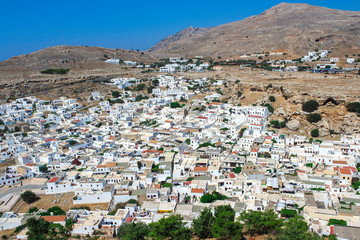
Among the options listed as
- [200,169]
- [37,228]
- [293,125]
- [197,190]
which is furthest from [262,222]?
[293,125]

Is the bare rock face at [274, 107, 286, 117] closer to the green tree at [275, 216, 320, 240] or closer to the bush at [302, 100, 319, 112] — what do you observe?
the bush at [302, 100, 319, 112]

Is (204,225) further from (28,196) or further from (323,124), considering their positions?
(323,124)

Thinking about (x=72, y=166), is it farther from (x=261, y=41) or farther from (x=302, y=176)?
(x=261, y=41)

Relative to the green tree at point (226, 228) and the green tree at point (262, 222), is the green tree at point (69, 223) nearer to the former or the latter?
the green tree at point (226, 228)

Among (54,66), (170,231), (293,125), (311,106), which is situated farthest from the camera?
(54,66)

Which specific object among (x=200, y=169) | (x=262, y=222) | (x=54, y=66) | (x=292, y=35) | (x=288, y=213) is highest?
(x=292, y=35)

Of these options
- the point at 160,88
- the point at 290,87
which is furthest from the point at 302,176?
the point at 160,88
